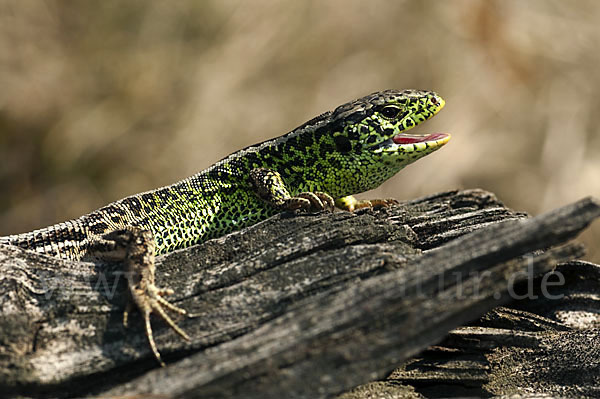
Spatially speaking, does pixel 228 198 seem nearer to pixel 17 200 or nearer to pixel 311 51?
pixel 17 200

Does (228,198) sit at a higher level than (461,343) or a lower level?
higher

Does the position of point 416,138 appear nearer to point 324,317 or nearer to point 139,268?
point 324,317

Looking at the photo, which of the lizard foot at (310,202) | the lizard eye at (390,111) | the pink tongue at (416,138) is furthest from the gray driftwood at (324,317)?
the lizard eye at (390,111)

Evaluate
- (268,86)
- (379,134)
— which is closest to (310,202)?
(379,134)

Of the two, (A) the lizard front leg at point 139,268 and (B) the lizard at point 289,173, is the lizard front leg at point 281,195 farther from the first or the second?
(A) the lizard front leg at point 139,268

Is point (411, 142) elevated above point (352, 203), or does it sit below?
above

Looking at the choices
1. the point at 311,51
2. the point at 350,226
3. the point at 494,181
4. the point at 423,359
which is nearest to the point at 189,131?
the point at 311,51

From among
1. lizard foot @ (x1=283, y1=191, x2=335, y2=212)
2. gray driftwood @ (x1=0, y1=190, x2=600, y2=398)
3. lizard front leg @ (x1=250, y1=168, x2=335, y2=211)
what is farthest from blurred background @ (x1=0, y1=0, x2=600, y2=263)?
gray driftwood @ (x1=0, y1=190, x2=600, y2=398)
